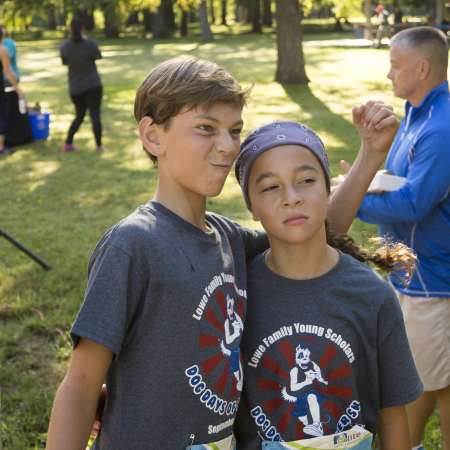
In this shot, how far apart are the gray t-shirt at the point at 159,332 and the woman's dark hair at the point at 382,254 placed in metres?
0.55

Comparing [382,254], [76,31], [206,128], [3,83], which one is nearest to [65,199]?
[3,83]

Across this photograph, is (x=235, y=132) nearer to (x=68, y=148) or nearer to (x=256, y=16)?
(x=68, y=148)

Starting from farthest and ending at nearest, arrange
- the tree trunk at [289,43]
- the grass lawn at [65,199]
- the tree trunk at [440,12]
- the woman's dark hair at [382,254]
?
1. the tree trunk at [440,12]
2. the tree trunk at [289,43]
3. the grass lawn at [65,199]
4. the woman's dark hair at [382,254]

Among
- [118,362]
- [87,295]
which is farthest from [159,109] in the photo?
[118,362]

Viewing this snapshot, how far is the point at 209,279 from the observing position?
1.78 metres

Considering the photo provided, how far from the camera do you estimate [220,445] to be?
1821 millimetres

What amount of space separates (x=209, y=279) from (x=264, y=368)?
1.14ft

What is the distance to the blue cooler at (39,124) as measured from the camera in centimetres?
1189

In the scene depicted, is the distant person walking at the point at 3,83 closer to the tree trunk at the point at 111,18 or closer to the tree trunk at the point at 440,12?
the tree trunk at the point at 111,18

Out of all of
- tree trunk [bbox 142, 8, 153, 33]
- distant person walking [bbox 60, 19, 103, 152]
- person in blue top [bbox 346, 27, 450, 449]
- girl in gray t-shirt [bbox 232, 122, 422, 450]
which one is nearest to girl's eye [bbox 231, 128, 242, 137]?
girl in gray t-shirt [bbox 232, 122, 422, 450]

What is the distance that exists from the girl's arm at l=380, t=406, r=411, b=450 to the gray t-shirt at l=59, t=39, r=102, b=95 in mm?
9139

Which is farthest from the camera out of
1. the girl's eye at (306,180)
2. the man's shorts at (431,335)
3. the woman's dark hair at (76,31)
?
the woman's dark hair at (76,31)

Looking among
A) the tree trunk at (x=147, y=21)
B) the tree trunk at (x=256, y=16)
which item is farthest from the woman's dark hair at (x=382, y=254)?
the tree trunk at (x=147, y=21)

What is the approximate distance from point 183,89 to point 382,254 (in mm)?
886
